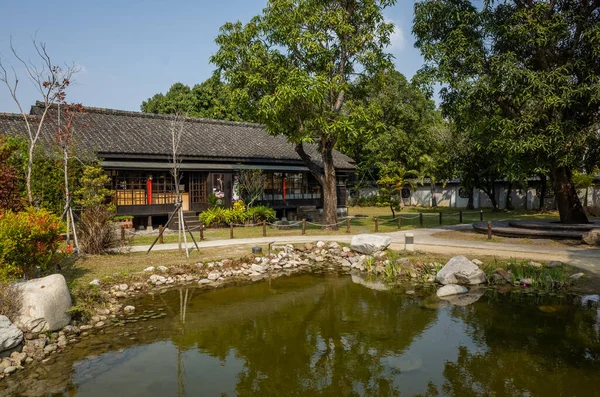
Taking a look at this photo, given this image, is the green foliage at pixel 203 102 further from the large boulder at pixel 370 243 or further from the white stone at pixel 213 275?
the white stone at pixel 213 275

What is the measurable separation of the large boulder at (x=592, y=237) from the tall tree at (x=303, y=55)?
869cm

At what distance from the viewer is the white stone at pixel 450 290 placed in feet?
32.2

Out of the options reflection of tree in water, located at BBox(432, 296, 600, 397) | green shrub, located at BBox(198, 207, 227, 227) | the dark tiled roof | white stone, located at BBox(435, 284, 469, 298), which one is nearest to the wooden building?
the dark tiled roof

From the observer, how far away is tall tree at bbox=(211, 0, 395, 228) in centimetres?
1670

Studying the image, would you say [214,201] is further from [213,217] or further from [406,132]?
[406,132]

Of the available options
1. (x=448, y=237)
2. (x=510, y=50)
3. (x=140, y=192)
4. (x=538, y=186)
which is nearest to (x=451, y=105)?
(x=510, y=50)

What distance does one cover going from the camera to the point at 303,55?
17766 mm

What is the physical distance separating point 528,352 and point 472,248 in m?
7.15

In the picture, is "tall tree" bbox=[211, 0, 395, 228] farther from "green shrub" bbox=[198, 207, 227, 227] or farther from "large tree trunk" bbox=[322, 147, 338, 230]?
"green shrub" bbox=[198, 207, 227, 227]

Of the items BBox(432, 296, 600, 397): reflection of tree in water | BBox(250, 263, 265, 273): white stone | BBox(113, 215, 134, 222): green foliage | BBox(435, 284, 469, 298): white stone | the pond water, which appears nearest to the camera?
BBox(432, 296, 600, 397): reflection of tree in water

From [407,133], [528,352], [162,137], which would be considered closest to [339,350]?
[528,352]

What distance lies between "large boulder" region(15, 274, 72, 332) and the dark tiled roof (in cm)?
1122

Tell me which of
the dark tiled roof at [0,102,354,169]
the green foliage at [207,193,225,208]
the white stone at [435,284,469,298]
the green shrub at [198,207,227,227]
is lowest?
the white stone at [435,284,469,298]

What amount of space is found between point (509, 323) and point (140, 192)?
16859mm
